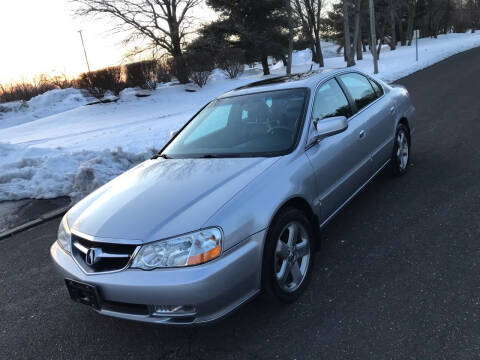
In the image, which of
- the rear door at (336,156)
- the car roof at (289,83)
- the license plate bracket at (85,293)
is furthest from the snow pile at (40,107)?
the license plate bracket at (85,293)

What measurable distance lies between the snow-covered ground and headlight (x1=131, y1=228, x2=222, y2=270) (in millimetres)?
4187

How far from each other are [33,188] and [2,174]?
0.93m

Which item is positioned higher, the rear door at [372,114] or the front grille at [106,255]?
the rear door at [372,114]

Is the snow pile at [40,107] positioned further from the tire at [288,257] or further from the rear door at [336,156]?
the tire at [288,257]

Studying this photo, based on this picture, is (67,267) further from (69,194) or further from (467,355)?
(69,194)

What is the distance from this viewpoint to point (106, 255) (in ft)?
8.36

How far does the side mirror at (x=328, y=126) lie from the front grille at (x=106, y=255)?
1760 mm

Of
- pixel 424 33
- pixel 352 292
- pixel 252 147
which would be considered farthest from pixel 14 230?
pixel 424 33

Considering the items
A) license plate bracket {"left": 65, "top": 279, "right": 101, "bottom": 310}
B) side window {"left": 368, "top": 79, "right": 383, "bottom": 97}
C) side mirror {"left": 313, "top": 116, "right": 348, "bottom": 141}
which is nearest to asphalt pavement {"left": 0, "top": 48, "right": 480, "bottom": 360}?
license plate bracket {"left": 65, "top": 279, "right": 101, "bottom": 310}

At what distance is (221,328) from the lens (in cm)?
287

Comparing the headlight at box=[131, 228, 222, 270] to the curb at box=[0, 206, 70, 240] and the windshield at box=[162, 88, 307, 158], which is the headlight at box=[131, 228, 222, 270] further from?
the curb at box=[0, 206, 70, 240]

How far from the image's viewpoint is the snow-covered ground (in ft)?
22.0

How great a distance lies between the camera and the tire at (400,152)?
5.02 meters

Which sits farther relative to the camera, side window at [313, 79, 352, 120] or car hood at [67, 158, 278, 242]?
side window at [313, 79, 352, 120]
